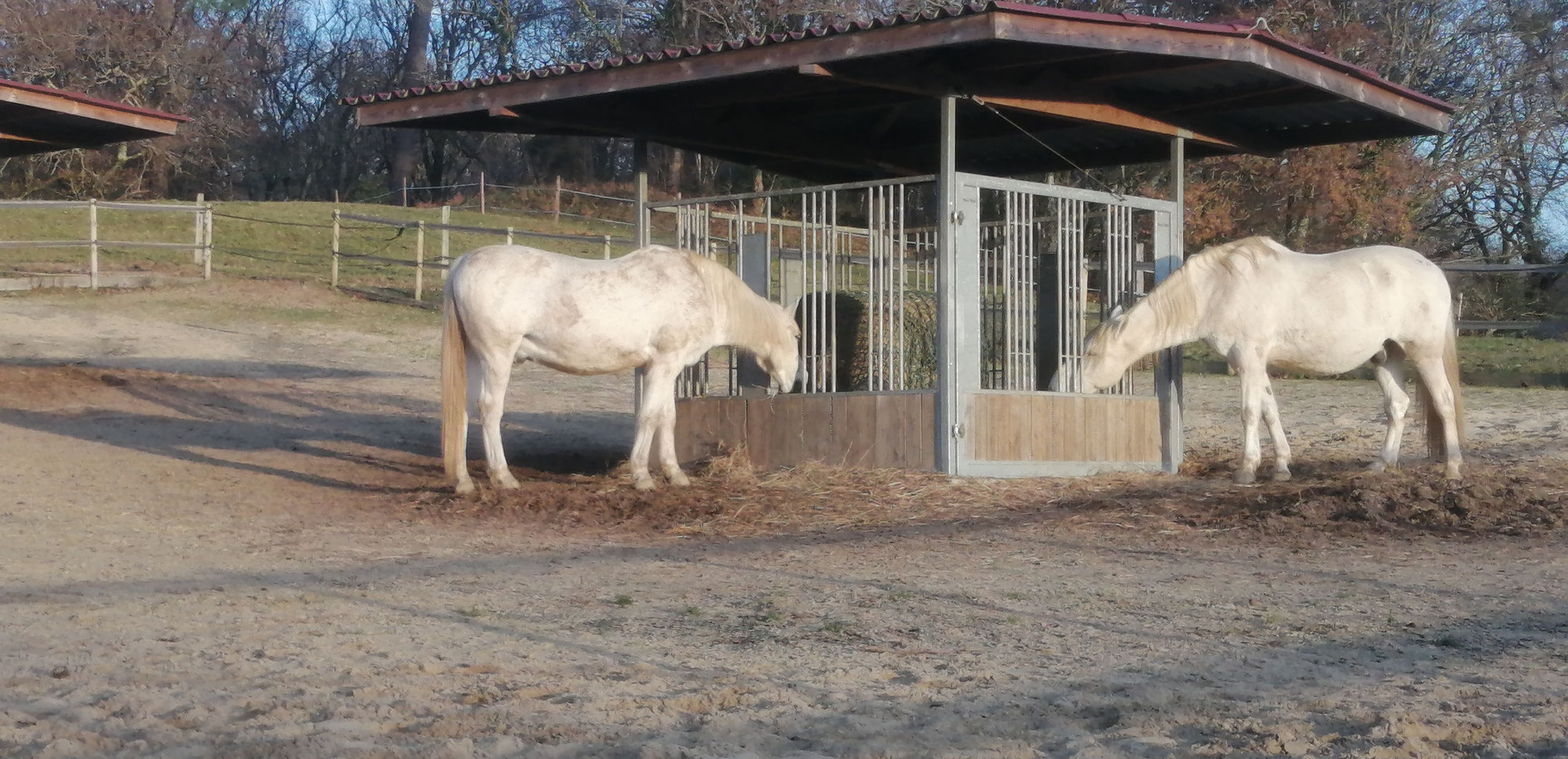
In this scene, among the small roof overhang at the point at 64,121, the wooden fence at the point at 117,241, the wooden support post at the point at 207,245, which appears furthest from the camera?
the wooden support post at the point at 207,245

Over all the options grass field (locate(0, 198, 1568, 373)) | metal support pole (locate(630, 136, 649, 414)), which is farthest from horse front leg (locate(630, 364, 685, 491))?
grass field (locate(0, 198, 1568, 373))

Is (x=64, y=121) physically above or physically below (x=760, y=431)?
above

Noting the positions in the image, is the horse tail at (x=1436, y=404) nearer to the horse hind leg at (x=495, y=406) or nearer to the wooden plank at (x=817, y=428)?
the wooden plank at (x=817, y=428)

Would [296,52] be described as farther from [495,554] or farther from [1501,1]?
[495,554]

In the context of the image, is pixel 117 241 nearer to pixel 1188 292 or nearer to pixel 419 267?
pixel 419 267

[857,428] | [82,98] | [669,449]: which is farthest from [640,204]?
[82,98]

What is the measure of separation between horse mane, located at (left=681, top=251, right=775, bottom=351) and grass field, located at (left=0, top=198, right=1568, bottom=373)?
444 inches

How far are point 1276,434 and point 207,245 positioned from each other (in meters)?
19.0

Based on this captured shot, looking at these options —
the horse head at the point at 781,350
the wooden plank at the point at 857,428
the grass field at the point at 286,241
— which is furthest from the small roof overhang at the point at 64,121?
the grass field at the point at 286,241

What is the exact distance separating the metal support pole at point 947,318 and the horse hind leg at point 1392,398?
2774 mm

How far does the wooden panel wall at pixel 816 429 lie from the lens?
9.32 metres

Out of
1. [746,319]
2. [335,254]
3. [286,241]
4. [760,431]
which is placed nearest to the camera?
[746,319]

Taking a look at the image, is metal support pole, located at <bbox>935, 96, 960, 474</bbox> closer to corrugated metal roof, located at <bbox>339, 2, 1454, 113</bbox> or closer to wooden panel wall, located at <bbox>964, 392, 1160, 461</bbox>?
wooden panel wall, located at <bbox>964, 392, 1160, 461</bbox>

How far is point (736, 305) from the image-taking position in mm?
9633
